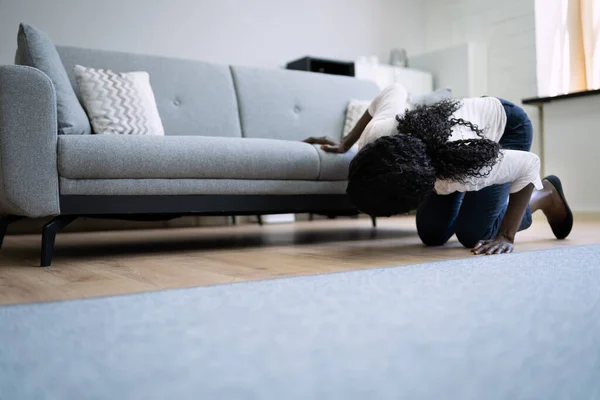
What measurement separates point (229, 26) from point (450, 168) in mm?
3457

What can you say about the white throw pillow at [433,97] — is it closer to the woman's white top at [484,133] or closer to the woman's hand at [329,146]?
the woman's hand at [329,146]

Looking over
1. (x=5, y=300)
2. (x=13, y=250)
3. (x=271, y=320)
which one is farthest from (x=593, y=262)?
(x=13, y=250)

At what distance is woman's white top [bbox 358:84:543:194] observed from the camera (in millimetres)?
1927

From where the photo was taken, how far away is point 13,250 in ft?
8.11

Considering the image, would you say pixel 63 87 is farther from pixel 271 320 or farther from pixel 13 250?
pixel 271 320

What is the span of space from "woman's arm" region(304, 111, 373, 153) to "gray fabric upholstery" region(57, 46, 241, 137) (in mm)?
667

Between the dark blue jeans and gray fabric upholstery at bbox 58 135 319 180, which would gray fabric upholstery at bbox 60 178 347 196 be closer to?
gray fabric upholstery at bbox 58 135 319 180

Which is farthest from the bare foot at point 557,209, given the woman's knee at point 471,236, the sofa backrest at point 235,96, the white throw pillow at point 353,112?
the sofa backrest at point 235,96

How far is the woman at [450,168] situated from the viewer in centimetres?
177

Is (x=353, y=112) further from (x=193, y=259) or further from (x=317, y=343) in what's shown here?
(x=317, y=343)

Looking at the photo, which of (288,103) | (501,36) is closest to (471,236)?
(288,103)

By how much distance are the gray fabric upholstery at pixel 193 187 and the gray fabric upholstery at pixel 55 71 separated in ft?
1.28

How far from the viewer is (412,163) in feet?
5.71

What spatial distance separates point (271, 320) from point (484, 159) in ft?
3.60
